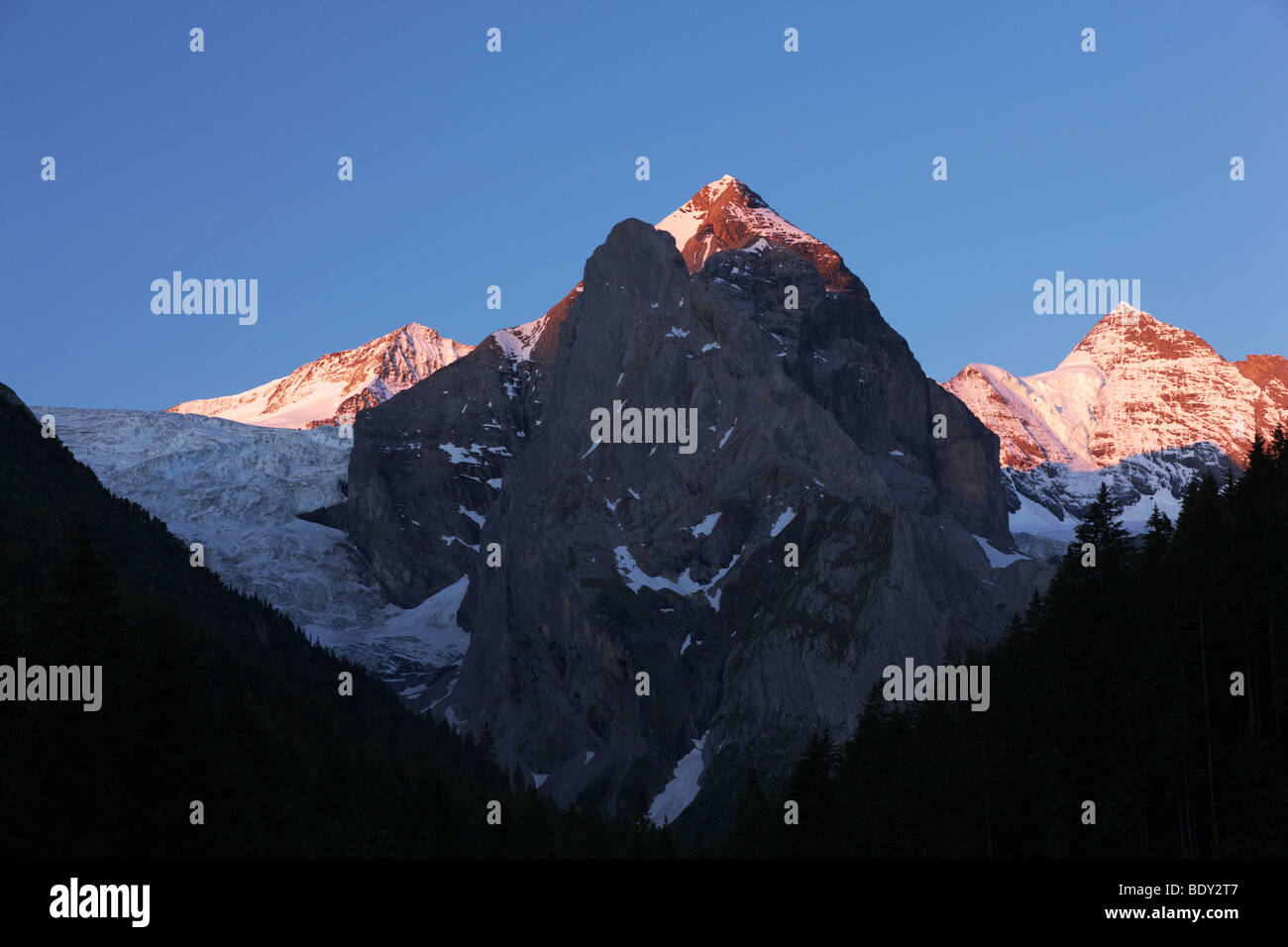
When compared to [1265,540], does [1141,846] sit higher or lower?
lower

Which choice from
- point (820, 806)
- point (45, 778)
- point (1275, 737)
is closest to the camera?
point (45, 778)

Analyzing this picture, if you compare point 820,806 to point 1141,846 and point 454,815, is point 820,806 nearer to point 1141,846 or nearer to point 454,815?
point 1141,846

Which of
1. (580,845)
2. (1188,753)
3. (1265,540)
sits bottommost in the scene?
(580,845)

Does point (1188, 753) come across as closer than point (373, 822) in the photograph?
Yes

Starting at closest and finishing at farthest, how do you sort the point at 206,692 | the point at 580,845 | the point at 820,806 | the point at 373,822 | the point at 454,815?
the point at 206,692
the point at 820,806
the point at 373,822
the point at 454,815
the point at 580,845

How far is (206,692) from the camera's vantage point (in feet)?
220

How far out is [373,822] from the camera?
4429 inches

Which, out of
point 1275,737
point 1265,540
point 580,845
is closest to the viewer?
point 1275,737
